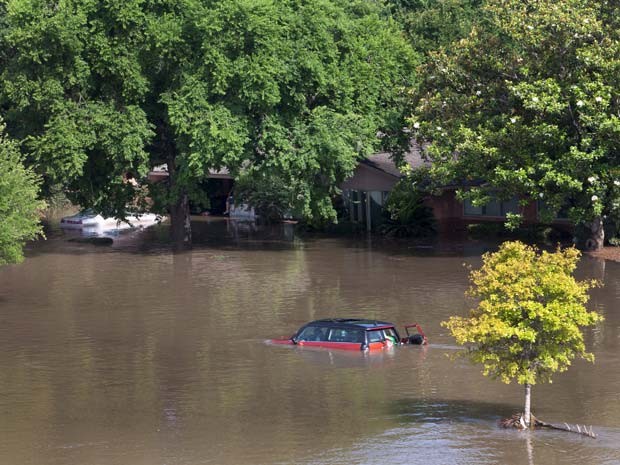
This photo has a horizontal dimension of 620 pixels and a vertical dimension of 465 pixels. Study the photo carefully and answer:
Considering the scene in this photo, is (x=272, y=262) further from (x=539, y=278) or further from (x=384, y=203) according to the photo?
(x=539, y=278)

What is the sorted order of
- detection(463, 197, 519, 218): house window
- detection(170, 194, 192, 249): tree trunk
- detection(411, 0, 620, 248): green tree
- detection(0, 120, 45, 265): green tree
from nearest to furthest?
detection(0, 120, 45, 265): green tree
detection(411, 0, 620, 248): green tree
detection(170, 194, 192, 249): tree trunk
detection(463, 197, 519, 218): house window

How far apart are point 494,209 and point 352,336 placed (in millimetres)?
30439

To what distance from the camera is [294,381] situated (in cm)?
2900

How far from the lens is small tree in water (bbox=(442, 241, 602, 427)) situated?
75.0ft

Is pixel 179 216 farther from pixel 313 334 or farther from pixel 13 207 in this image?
pixel 313 334

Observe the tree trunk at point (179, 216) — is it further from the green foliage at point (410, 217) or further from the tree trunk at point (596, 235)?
the tree trunk at point (596, 235)

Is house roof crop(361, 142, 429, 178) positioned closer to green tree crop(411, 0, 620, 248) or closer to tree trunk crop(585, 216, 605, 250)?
green tree crop(411, 0, 620, 248)

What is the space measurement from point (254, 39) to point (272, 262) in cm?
1039

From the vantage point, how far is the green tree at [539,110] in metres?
46.0

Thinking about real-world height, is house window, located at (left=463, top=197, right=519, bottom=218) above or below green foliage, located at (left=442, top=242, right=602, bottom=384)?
above

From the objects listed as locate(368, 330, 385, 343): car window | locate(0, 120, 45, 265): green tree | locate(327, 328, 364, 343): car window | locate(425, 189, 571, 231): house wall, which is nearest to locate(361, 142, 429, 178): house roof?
locate(425, 189, 571, 231): house wall

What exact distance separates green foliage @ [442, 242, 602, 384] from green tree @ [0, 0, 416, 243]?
95.2ft

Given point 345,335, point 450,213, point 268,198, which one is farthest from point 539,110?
point 268,198

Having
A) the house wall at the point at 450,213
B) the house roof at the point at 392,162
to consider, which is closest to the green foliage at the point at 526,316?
the house roof at the point at 392,162
